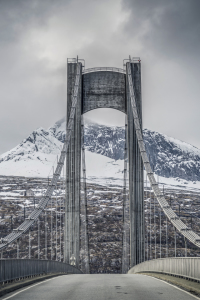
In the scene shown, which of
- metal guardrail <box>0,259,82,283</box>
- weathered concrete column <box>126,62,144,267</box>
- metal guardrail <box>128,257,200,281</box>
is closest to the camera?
metal guardrail <box>0,259,82,283</box>

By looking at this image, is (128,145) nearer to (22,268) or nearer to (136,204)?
(136,204)

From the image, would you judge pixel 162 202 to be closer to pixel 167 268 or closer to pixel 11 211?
pixel 167 268

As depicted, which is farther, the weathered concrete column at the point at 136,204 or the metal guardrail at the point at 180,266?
the weathered concrete column at the point at 136,204

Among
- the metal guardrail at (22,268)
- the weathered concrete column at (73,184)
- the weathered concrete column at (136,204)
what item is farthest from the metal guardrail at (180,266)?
the weathered concrete column at (73,184)

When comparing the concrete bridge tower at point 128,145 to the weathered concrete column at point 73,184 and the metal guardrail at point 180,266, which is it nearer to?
the weathered concrete column at point 73,184

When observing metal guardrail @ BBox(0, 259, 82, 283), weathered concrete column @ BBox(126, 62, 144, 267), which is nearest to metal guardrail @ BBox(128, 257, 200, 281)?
metal guardrail @ BBox(0, 259, 82, 283)

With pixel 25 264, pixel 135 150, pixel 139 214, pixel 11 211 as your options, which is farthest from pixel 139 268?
pixel 11 211

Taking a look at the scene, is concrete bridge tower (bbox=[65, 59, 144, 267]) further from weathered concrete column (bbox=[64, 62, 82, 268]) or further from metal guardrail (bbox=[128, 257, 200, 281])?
metal guardrail (bbox=[128, 257, 200, 281])

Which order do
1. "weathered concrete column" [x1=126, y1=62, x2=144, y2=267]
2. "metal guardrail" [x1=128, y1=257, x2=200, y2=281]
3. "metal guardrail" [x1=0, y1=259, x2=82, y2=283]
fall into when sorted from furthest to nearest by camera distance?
"weathered concrete column" [x1=126, y1=62, x2=144, y2=267] < "metal guardrail" [x1=128, y1=257, x2=200, y2=281] < "metal guardrail" [x1=0, y1=259, x2=82, y2=283]
